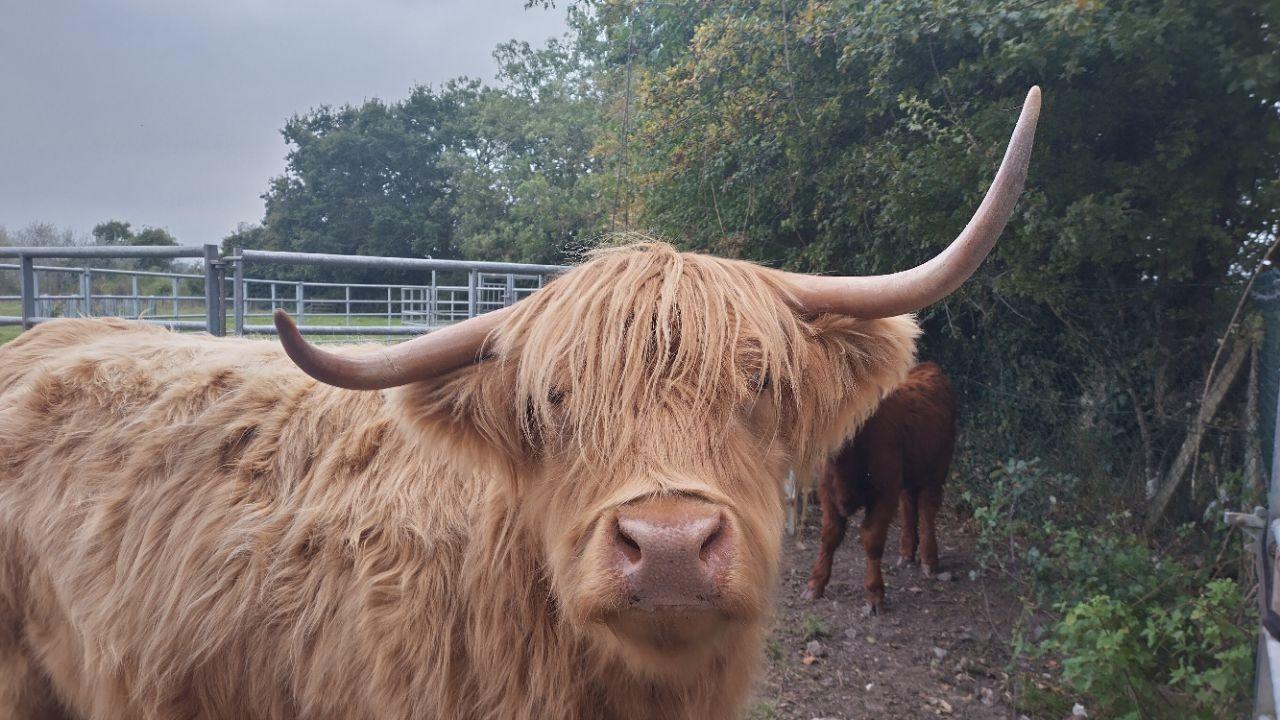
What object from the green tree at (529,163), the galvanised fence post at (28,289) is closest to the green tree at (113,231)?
the green tree at (529,163)

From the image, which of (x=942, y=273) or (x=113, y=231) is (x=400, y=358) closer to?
(x=942, y=273)

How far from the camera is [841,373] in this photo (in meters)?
1.83

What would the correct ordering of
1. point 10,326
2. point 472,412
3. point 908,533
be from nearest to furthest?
point 472,412, point 908,533, point 10,326

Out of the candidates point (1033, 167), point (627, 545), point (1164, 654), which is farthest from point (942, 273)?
point (1033, 167)

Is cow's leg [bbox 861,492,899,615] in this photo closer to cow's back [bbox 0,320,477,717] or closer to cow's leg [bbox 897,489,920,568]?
cow's leg [bbox 897,489,920,568]

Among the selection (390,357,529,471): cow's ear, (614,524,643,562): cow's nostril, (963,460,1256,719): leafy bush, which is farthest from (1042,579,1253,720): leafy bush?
(390,357,529,471): cow's ear

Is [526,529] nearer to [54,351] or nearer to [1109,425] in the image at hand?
[54,351]

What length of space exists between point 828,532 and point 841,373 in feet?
12.8

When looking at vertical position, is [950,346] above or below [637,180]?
below

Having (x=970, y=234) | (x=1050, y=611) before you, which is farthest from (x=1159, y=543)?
(x=970, y=234)

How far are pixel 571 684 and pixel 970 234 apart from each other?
127 cm

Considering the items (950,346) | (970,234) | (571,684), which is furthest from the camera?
(950,346)

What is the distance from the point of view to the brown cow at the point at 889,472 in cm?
521

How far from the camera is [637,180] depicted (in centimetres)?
696
